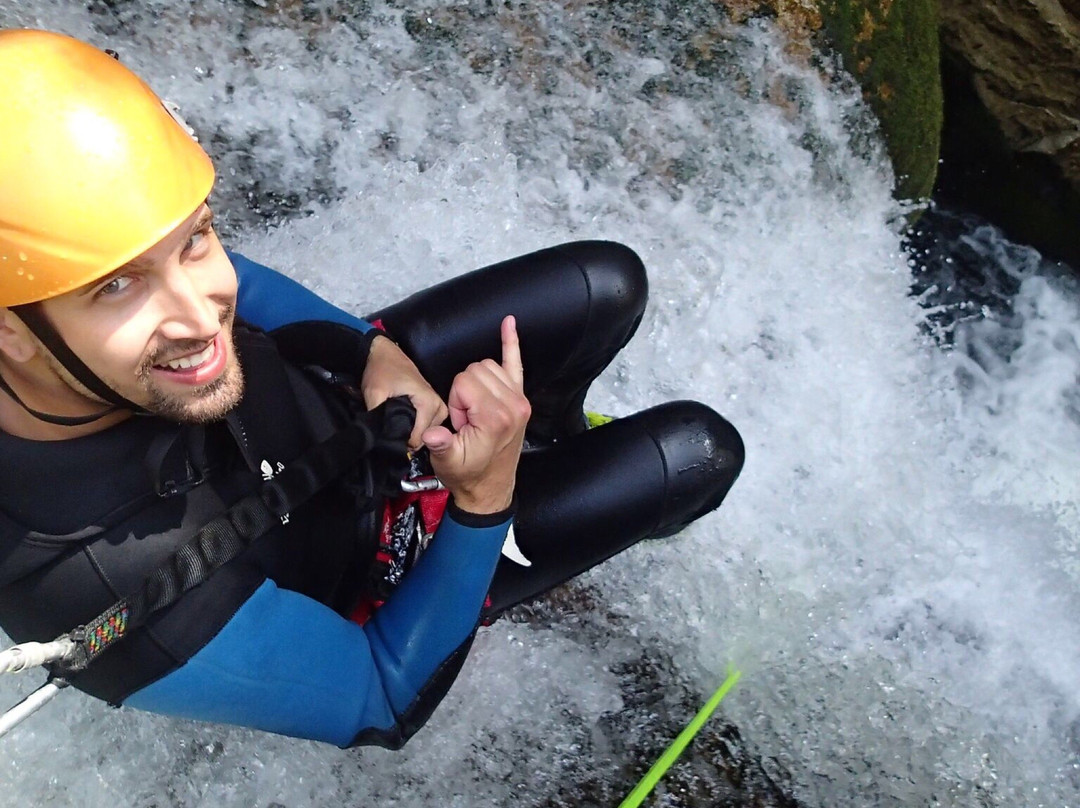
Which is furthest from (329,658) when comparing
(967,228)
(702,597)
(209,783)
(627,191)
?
(967,228)

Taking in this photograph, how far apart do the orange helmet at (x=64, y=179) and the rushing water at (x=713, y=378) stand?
5.38 feet

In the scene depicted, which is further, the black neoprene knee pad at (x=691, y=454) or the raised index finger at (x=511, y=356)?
the black neoprene knee pad at (x=691, y=454)

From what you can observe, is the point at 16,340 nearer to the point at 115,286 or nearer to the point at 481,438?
the point at 115,286

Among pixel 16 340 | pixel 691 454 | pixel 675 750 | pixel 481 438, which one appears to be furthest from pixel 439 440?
pixel 675 750

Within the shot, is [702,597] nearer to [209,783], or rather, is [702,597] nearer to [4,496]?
[209,783]

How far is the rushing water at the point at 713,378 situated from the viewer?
2443mm

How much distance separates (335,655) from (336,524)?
0.70 feet

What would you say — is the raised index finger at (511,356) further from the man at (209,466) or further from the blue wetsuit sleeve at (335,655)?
the blue wetsuit sleeve at (335,655)

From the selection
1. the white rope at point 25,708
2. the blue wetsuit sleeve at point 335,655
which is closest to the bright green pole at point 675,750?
the blue wetsuit sleeve at point 335,655

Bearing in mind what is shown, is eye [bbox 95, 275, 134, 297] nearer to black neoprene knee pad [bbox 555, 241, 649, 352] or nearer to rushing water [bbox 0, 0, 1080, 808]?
black neoprene knee pad [bbox 555, 241, 649, 352]

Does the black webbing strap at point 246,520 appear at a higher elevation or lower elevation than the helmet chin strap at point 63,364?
lower

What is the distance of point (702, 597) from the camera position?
2596 millimetres

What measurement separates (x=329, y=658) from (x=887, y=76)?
267cm

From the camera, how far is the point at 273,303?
169 cm
